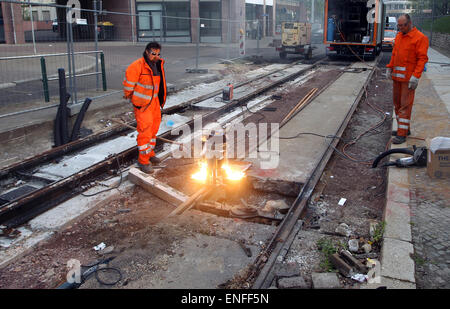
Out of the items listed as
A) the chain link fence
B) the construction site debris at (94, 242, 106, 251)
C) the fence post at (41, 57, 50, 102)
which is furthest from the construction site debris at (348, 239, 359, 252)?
the chain link fence

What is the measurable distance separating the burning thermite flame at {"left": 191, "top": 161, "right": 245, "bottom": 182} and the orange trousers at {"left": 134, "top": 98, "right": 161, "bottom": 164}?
95cm

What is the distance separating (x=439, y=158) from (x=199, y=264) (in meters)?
3.75

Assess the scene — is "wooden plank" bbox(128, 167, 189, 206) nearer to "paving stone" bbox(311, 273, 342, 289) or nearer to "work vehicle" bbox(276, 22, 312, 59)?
"paving stone" bbox(311, 273, 342, 289)

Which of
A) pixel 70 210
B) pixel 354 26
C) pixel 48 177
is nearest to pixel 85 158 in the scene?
pixel 48 177

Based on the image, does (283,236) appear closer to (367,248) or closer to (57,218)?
(367,248)

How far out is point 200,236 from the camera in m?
4.46

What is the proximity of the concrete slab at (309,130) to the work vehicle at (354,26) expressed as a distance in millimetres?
8491

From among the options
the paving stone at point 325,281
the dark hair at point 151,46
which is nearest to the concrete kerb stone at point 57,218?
the dark hair at point 151,46

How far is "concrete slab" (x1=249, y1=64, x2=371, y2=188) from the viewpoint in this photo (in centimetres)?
621

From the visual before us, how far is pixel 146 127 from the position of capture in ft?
21.1

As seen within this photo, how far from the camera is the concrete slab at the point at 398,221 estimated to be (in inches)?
167
